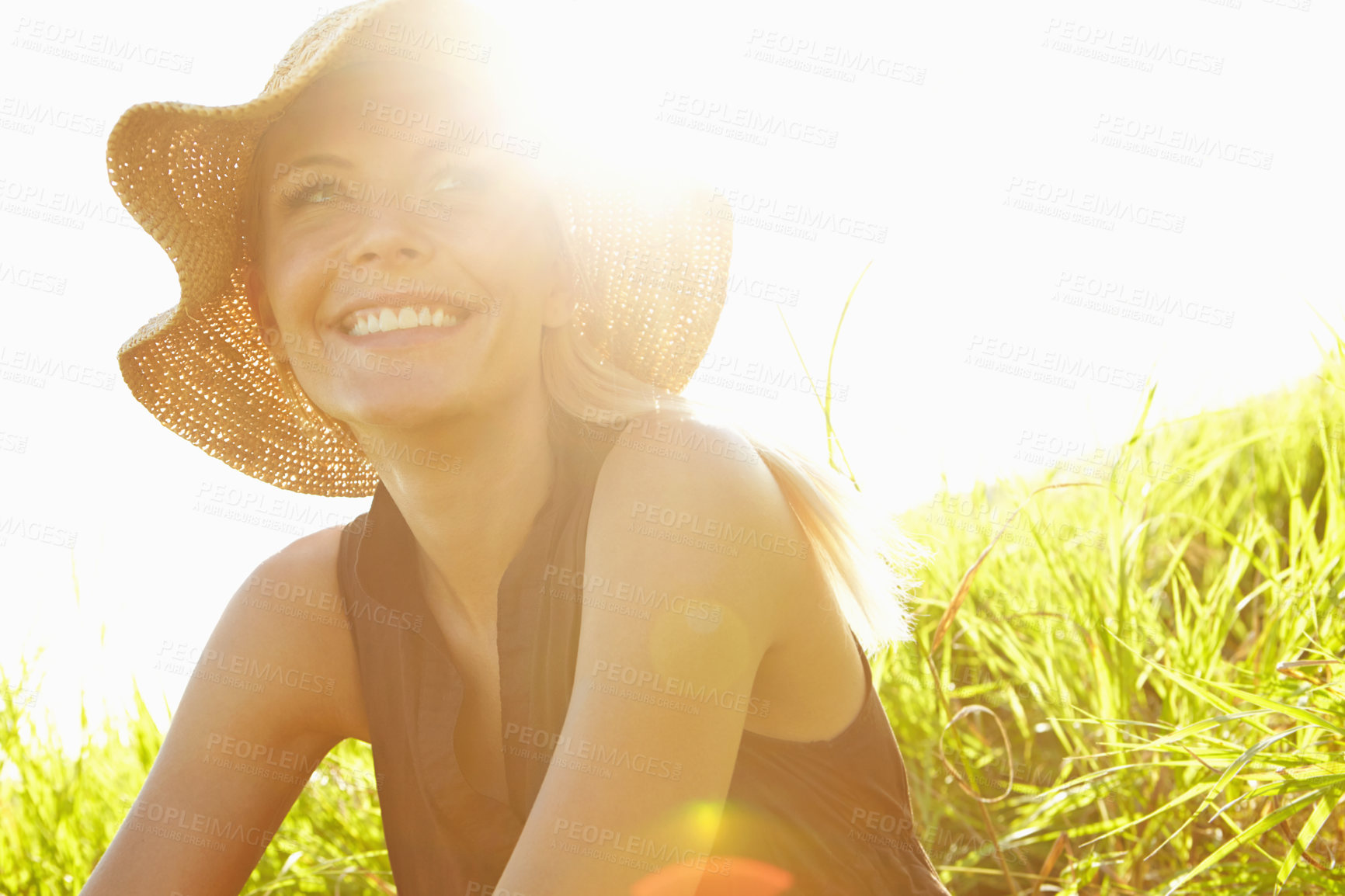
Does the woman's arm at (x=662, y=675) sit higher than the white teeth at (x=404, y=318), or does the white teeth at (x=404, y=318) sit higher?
the white teeth at (x=404, y=318)

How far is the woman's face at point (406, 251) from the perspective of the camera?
1.72m

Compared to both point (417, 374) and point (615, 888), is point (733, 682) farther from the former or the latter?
point (417, 374)

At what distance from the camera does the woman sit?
1.52 meters

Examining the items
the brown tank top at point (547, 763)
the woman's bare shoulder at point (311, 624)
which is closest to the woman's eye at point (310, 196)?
the brown tank top at point (547, 763)

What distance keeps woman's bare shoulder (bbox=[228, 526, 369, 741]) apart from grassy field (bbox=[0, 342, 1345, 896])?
474 mm

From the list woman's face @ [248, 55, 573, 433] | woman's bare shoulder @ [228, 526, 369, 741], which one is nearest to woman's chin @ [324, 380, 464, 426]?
woman's face @ [248, 55, 573, 433]

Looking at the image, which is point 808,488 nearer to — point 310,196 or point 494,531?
point 494,531

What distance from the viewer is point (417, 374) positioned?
171cm

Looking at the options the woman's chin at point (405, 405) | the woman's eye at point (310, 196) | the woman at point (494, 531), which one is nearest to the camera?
the woman at point (494, 531)

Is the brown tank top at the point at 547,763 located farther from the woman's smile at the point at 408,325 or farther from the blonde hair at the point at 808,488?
the woman's smile at the point at 408,325

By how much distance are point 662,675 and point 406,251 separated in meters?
0.88

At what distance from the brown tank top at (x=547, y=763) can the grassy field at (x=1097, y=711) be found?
107mm

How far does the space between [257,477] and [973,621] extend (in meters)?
1.90

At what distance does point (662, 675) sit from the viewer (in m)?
1.44
